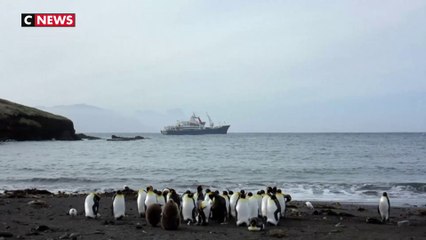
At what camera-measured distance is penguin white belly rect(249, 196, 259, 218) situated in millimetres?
14453

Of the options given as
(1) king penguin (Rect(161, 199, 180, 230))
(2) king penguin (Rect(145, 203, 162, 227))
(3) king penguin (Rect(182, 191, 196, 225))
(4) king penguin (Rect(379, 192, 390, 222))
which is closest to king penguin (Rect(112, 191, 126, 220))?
(2) king penguin (Rect(145, 203, 162, 227))

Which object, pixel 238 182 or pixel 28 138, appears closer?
pixel 238 182

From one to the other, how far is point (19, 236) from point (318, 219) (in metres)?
9.03

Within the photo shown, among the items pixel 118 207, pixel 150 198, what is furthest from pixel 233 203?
pixel 118 207

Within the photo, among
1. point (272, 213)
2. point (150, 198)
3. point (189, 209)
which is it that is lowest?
point (272, 213)

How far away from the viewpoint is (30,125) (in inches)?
4375

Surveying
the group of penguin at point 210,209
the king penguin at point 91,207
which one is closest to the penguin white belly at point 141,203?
the group of penguin at point 210,209

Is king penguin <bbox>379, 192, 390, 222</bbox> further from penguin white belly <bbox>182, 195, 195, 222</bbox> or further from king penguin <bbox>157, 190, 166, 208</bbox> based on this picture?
king penguin <bbox>157, 190, 166, 208</bbox>

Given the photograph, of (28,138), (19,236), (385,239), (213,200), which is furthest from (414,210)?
(28,138)

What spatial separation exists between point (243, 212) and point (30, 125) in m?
106

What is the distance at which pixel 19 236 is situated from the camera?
1129 cm

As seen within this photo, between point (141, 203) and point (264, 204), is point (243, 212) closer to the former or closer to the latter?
point (264, 204)

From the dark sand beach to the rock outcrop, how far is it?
304ft

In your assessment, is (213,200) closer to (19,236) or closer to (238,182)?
(19,236)
